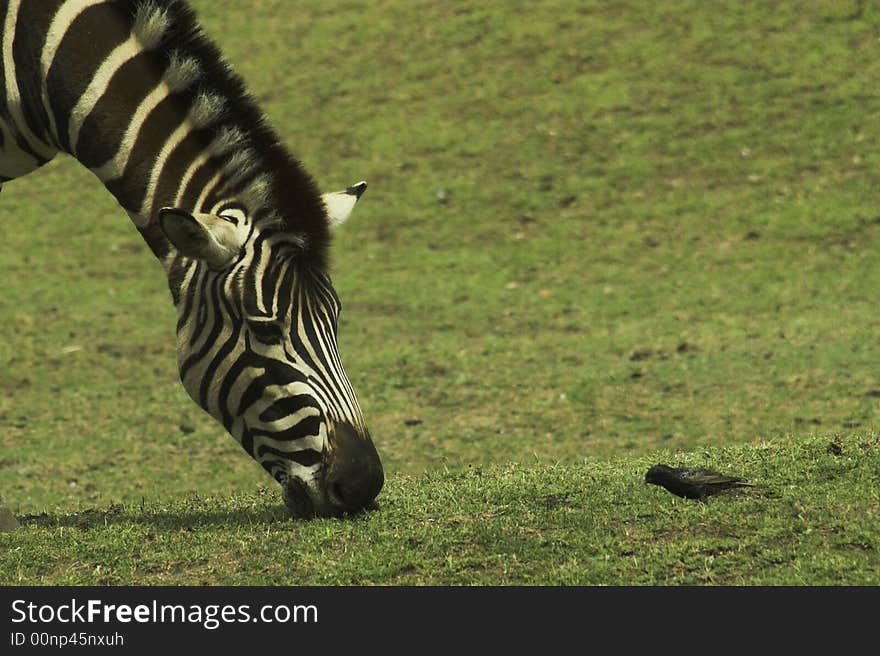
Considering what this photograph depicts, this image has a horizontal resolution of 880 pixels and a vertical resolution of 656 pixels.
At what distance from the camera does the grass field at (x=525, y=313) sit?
659 centimetres

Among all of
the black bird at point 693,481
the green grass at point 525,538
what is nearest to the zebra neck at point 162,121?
the green grass at point 525,538

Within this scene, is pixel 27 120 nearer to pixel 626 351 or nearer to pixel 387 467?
pixel 387 467

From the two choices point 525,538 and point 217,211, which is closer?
point 525,538

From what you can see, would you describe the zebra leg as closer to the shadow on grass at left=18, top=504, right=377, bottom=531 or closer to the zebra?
the shadow on grass at left=18, top=504, right=377, bottom=531

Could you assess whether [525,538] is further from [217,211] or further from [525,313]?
[525,313]

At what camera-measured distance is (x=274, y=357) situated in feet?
21.8

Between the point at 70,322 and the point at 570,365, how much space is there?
6.34 metres

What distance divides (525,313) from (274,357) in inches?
392

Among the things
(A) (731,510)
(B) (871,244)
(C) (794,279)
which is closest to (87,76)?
(A) (731,510)

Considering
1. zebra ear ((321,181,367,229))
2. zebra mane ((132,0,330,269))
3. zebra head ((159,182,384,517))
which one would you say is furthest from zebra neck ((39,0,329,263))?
zebra ear ((321,181,367,229))

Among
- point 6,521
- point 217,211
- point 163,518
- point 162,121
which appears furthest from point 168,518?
point 162,121

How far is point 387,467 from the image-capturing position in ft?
37.7

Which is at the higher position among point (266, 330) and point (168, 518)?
point (266, 330)

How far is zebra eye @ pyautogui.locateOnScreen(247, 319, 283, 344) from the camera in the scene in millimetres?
6641
